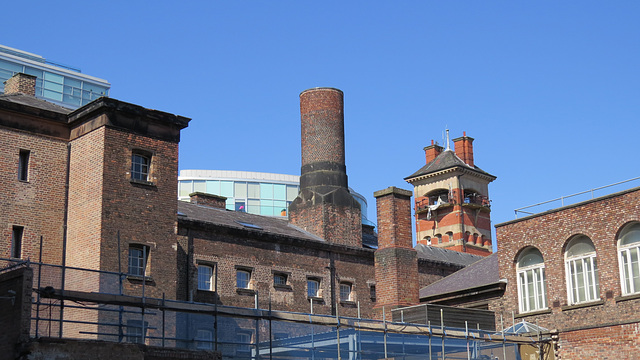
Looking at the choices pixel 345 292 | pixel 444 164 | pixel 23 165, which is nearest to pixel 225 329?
pixel 23 165

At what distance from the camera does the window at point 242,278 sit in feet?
101

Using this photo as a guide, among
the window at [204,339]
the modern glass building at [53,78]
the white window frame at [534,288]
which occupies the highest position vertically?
the modern glass building at [53,78]

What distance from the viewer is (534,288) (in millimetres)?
27484

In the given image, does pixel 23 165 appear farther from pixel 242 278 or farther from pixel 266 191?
pixel 266 191

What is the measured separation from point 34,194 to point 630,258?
1828 centimetres

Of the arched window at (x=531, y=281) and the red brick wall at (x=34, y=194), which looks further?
the arched window at (x=531, y=281)

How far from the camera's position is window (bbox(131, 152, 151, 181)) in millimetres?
26873

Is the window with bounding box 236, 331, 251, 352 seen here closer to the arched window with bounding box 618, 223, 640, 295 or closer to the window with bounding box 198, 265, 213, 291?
the window with bounding box 198, 265, 213, 291

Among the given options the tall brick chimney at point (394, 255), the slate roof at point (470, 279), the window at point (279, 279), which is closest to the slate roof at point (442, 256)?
the slate roof at point (470, 279)

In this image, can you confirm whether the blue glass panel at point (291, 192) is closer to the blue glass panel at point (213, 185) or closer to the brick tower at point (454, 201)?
the blue glass panel at point (213, 185)

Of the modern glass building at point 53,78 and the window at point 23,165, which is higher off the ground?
the modern glass building at point 53,78

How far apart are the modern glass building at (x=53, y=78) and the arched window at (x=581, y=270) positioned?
53780 mm

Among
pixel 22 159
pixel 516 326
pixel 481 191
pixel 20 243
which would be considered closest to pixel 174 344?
pixel 20 243

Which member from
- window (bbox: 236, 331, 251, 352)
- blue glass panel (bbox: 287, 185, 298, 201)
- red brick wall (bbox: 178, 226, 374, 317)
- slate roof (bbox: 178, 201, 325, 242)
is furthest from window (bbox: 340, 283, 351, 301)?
blue glass panel (bbox: 287, 185, 298, 201)
